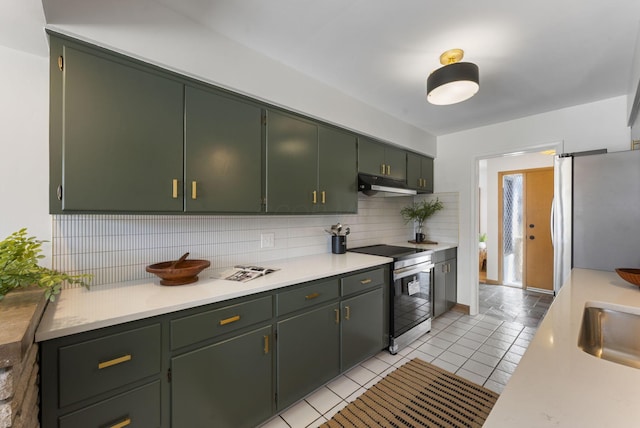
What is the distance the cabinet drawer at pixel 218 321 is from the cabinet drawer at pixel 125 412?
8.5 inches

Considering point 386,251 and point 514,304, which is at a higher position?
point 386,251

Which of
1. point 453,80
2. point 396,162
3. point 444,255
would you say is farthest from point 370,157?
point 444,255

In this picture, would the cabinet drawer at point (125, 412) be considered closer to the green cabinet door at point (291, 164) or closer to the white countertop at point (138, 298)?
the white countertop at point (138, 298)

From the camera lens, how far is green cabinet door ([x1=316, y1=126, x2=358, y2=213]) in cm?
235

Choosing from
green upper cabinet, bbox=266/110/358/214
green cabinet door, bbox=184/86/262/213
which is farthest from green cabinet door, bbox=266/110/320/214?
green cabinet door, bbox=184/86/262/213

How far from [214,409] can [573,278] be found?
2.29 metres

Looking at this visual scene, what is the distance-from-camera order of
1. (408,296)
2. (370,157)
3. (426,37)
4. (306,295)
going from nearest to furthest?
(426,37) → (306,295) → (408,296) → (370,157)

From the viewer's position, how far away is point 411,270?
2660 mm

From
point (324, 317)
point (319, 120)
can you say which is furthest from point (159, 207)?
point (319, 120)

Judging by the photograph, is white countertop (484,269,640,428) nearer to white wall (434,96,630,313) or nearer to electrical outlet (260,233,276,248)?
electrical outlet (260,233,276,248)

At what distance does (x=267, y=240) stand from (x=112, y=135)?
1.29m

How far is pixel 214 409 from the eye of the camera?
4.55 feet

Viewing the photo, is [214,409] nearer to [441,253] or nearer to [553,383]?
[553,383]

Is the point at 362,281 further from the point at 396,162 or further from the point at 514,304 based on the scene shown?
the point at 514,304
